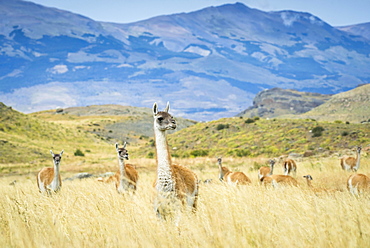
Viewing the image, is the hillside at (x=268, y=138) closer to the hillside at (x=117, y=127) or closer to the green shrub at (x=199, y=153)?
the green shrub at (x=199, y=153)

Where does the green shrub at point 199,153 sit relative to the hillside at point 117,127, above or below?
below

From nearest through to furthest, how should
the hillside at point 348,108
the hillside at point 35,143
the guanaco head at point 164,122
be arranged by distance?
the guanaco head at point 164,122, the hillside at point 35,143, the hillside at point 348,108

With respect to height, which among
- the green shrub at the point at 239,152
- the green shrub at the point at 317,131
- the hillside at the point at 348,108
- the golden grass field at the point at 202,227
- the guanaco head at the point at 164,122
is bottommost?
the green shrub at the point at 239,152

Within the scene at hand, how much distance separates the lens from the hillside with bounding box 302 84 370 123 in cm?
9712

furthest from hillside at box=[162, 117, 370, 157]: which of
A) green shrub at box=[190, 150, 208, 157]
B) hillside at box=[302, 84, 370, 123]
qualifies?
hillside at box=[302, 84, 370, 123]

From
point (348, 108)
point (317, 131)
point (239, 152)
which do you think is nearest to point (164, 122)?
point (239, 152)

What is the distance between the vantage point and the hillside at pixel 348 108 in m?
97.1

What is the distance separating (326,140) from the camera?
39.2m

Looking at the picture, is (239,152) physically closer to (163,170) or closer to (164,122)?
(164,122)

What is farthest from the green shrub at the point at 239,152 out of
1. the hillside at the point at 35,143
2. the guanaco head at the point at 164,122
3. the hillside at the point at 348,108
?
the hillside at the point at 348,108

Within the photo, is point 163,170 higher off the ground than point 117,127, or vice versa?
point 117,127

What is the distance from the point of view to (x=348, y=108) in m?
108

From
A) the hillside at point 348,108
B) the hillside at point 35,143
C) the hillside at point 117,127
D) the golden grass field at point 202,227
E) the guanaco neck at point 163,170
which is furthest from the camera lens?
the hillside at point 117,127

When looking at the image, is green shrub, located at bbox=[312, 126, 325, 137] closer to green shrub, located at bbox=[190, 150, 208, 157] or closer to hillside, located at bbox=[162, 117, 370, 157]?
hillside, located at bbox=[162, 117, 370, 157]
